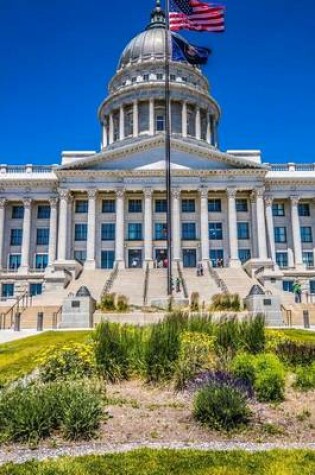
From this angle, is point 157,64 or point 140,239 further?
point 157,64

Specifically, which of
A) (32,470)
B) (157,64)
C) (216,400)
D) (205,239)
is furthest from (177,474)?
(157,64)

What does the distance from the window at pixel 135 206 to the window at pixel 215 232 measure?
9.62 metres

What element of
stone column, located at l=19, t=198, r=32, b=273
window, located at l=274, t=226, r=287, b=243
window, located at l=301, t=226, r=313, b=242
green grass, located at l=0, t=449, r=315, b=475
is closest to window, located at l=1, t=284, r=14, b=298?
stone column, located at l=19, t=198, r=32, b=273

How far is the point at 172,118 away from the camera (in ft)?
241

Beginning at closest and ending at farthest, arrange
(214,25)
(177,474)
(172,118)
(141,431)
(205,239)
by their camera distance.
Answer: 1. (177,474)
2. (141,431)
3. (214,25)
4. (205,239)
5. (172,118)

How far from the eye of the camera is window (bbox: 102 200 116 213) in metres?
59.0

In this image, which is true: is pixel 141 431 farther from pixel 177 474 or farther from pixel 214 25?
pixel 214 25

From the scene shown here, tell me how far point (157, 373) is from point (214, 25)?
77.2ft

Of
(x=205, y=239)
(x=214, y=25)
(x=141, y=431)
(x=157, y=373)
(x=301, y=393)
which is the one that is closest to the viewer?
(x=141, y=431)

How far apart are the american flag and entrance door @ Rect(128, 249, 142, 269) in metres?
33.0

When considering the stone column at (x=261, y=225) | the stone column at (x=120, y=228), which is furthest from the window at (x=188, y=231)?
the stone column at (x=261, y=225)

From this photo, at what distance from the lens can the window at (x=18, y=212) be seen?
60794mm

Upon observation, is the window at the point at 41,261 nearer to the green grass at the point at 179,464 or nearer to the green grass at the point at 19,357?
the green grass at the point at 19,357

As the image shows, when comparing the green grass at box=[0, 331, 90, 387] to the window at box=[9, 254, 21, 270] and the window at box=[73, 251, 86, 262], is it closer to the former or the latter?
the window at box=[73, 251, 86, 262]
